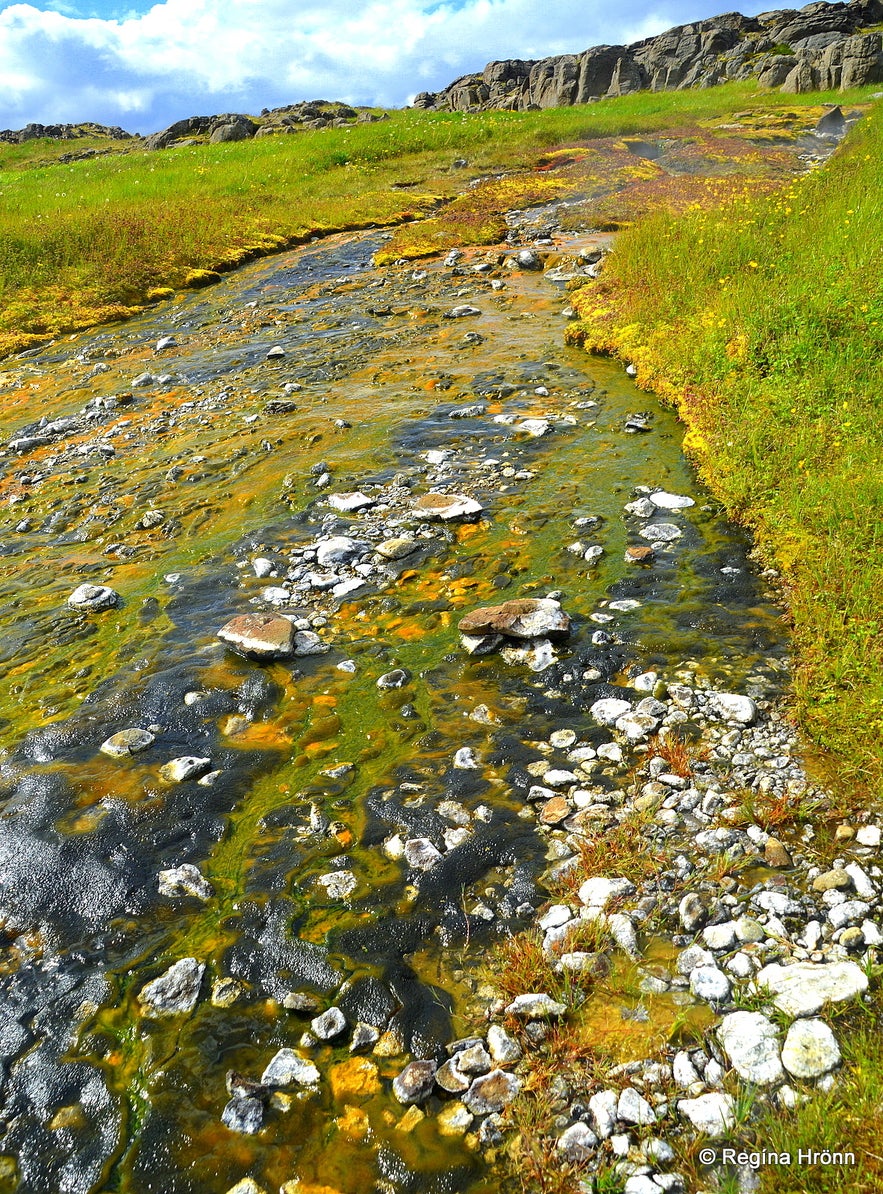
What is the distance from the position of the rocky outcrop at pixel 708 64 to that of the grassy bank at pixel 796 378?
2060 inches

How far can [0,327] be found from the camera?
16.8m

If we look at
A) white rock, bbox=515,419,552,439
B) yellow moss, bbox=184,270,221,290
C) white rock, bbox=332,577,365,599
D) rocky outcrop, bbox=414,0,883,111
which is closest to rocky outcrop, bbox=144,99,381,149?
rocky outcrop, bbox=414,0,883,111

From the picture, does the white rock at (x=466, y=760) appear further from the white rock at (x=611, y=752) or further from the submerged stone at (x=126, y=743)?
the submerged stone at (x=126, y=743)

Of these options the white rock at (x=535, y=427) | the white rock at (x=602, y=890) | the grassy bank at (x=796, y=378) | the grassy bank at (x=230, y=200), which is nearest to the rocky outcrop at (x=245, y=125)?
the grassy bank at (x=230, y=200)

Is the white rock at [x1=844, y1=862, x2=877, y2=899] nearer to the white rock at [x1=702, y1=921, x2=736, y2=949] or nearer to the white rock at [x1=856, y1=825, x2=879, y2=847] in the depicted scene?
the white rock at [x1=856, y1=825, x2=879, y2=847]

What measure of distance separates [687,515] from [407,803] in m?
4.34

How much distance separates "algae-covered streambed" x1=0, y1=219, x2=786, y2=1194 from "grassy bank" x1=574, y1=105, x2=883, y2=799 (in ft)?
1.36

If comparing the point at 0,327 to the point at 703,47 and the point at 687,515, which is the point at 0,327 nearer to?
the point at 687,515

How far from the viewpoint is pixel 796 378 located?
25.8 ft

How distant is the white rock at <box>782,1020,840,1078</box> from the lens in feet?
8.81

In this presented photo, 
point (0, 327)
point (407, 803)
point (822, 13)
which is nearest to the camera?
point (407, 803)

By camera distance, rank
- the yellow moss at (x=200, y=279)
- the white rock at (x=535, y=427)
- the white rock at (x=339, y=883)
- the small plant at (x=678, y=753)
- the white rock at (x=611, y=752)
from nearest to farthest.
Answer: the white rock at (x=339, y=883), the small plant at (x=678, y=753), the white rock at (x=611, y=752), the white rock at (x=535, y=427), the yellow moss at (x=200, y=279)

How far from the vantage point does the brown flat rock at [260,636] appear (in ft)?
18.5

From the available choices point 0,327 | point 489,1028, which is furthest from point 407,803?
point 0,327
